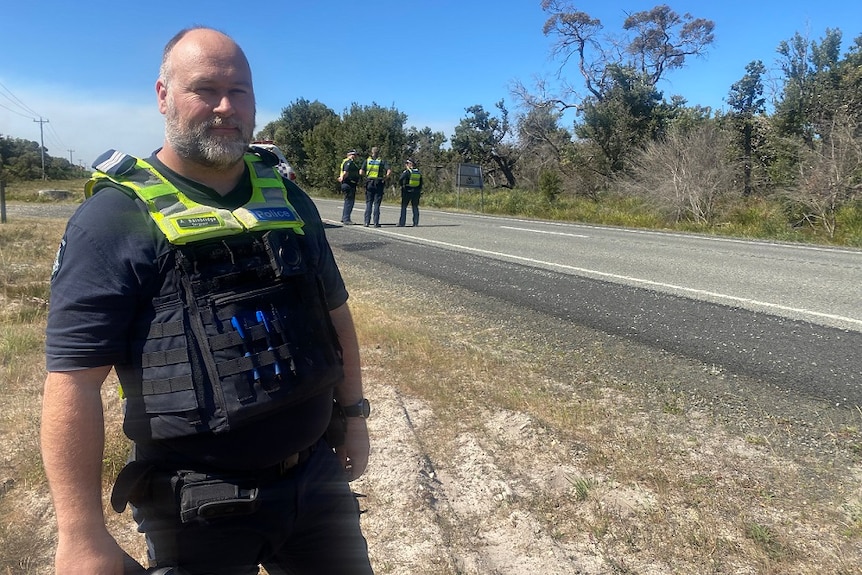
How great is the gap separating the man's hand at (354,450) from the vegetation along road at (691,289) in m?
3.28

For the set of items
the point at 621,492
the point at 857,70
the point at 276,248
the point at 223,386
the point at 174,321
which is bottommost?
the point at 621,492

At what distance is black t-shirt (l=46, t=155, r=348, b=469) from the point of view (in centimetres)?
125

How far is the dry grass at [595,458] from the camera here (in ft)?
7.66

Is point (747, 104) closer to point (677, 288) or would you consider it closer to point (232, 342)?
point (677, 288)

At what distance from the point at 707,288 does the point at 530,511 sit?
537 centimetres

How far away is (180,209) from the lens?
135 cm

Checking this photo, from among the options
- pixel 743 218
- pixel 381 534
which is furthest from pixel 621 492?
pixel 743 218

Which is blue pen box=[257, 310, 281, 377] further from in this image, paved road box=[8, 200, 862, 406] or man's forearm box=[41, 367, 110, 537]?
paved road box=[8, 200, 862, 406]

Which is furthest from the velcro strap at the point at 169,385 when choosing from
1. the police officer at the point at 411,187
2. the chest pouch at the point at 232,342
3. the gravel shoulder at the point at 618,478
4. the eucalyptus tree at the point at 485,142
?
the eucalyptus tree at the point at 485,142

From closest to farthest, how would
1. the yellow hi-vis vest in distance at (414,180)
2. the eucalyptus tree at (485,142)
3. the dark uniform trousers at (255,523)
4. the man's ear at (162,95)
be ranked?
the dark uniform trousers at (255,523), the man's ear at (162,95), the yellow hi-vis vest in distance at (414,180), the eucalyptus tree at (485,142)

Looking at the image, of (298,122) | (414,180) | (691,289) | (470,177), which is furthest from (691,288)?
(298,122)

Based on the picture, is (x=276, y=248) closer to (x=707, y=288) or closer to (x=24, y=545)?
(x=24, y=545)

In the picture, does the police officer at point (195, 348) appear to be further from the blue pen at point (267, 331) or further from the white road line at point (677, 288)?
the white road line at point (677, 288)

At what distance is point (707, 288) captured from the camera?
703 centimetres
